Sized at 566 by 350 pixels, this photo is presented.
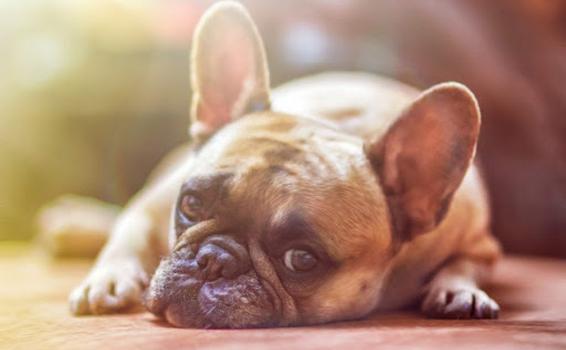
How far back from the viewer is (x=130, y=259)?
149 cm

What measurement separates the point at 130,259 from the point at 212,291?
0.41m

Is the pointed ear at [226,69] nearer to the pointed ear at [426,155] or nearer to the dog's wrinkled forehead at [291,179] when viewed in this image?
the dog's wrinkled forehead at [291,179]

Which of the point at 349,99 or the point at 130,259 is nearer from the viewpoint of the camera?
the point at 130,259

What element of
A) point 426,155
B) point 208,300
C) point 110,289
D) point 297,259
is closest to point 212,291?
point 208,300

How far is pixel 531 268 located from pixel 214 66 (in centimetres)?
87

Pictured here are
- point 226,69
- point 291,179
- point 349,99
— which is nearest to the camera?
point 291,179

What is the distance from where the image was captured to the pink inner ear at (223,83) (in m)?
1.42

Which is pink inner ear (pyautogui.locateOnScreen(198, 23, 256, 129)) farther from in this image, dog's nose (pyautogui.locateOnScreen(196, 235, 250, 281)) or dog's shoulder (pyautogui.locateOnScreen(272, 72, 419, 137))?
dog's nose (pyautogui.locateOnScreen(196, 235, 250, 281))

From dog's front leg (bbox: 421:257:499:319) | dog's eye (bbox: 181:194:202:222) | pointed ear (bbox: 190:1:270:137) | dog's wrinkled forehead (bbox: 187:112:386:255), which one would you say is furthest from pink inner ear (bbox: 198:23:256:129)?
dog's front leg (bbox: 421:257:499:319)

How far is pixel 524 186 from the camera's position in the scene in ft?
6.81

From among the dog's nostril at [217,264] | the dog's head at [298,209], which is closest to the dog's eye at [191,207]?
the dog's head at [298,209]

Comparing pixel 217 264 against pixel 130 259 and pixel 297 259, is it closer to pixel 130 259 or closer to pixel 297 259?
pixel 297 259

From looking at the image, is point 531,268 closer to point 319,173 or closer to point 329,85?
point 329,85

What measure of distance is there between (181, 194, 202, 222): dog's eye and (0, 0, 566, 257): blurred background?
590mm
